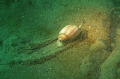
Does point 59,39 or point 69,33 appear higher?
point 69,33

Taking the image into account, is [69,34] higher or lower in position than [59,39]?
higher

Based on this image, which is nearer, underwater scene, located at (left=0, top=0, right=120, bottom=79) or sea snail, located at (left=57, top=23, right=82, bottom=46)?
underwater scene, located at (left=0, top=0, right=120, bottom=79)

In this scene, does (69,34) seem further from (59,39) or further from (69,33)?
(59,39)

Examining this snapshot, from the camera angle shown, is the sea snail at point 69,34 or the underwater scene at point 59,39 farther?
the sea snail at point 69,34

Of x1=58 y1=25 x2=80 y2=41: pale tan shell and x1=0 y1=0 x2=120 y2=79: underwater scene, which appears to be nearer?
x1=0 y1=0 x2=120 y2=79: underwater scene

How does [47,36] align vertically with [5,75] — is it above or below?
above

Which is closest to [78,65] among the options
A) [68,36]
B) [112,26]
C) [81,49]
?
[81,49]

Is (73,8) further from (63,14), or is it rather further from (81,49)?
(81,49)

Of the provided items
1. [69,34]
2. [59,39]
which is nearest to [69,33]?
[69,34]
